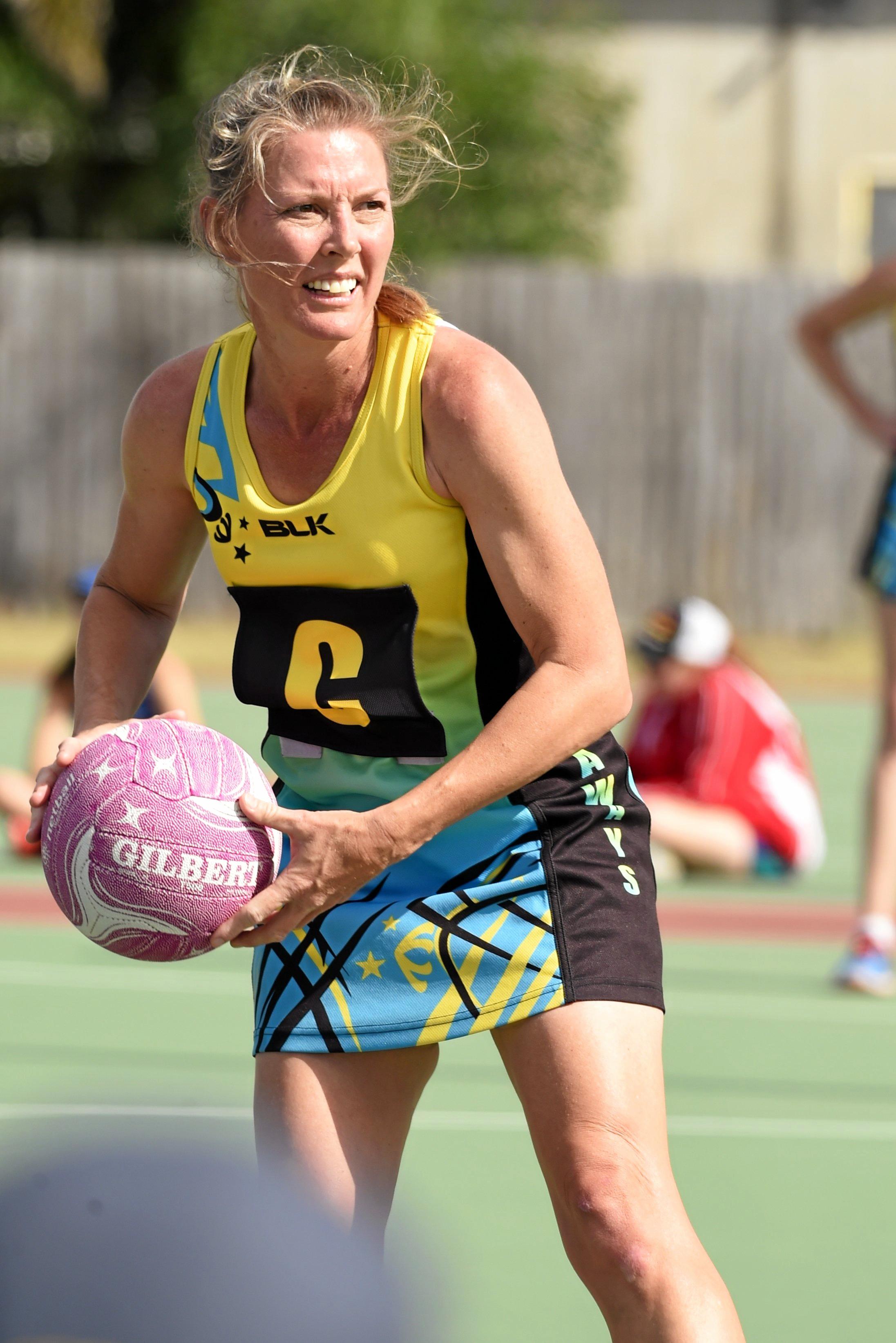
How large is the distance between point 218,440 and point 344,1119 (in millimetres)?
975

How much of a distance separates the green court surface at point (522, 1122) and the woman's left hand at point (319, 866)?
27 cm

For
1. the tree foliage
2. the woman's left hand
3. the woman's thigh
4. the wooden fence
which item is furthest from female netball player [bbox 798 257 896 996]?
the tree foliage

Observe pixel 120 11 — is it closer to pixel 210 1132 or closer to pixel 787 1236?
pixel 787 1236

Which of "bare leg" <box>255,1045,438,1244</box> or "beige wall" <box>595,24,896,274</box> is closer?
"bare leg" <box>255,1045,438,1244</box>

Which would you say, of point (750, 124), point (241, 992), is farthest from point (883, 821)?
point (750, 124)

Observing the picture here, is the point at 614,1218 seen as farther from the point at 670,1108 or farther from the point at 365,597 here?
the point at 670,1108

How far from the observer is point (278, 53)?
57.7ft

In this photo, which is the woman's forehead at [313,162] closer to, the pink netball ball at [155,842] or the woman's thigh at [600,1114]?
the pink netball ball at [155,842]

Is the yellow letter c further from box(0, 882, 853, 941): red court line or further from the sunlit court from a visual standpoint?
box(0, 882, 853, 941): red court line

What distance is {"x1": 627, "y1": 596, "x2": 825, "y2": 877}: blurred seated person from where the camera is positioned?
757 cm

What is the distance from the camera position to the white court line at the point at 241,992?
5453mm

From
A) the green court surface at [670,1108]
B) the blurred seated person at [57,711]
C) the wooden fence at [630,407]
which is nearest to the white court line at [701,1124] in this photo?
the green court surface at [670,1108]

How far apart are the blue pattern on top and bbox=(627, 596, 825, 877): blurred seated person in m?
4.87

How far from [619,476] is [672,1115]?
11375 mm
